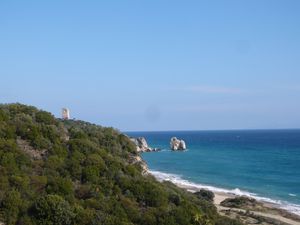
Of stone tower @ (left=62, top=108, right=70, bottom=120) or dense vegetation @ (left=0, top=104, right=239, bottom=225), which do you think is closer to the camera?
dense vegetation @ (left=0, top=104, right=239, bottom=225)

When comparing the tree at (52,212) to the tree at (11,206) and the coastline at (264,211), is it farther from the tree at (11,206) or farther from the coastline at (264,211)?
the coastline at (264,211)

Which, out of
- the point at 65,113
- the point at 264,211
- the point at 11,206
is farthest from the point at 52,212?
the point at 264,211

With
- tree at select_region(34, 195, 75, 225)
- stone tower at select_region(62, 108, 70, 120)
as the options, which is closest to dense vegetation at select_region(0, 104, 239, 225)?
tree at select_region(34, 195, 75, 225)

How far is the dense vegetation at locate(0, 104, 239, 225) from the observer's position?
1717 centimetres

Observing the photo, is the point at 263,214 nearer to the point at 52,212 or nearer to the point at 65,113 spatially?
the point at 65,113

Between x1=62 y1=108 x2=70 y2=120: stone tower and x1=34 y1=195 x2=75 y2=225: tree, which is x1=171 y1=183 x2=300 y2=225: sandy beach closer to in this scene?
x1=62 y1=108 x2=70 y2=120: stone tower

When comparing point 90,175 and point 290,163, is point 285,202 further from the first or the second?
point 290,163

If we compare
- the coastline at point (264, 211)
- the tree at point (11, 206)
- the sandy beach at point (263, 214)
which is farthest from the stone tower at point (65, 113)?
the tree at point (11, 206)

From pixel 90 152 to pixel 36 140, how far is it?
258cm

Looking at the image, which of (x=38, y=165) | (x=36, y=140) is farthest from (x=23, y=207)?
(x=36, y=140)

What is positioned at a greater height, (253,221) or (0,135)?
(0,135)

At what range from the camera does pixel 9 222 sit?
16.5m

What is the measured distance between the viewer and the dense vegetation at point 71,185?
56.3ft

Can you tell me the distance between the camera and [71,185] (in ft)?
63.2
